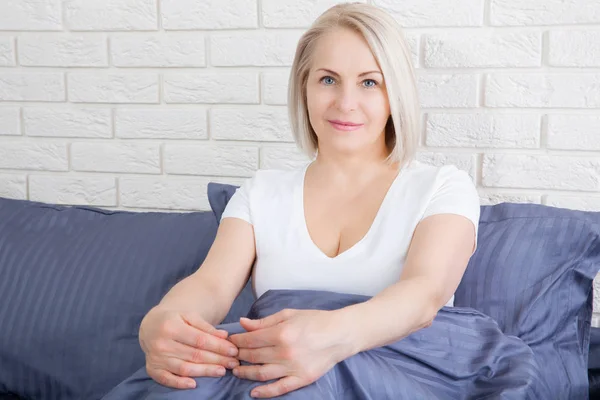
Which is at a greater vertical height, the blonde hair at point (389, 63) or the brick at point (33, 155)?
the blonde hair at point (389, 63)

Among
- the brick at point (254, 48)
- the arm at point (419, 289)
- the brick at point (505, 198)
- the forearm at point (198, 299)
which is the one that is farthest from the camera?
the brick at point (254, 48)

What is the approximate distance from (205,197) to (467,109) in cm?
74

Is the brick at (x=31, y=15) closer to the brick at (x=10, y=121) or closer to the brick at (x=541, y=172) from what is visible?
the brick at (x=10, y=121)

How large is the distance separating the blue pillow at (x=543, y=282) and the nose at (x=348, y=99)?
403mm

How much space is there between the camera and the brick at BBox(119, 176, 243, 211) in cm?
210

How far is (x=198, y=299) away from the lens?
1424 mm

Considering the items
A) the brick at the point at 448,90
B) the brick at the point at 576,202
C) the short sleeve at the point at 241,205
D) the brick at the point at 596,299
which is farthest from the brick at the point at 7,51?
the brick at the point at 596,299

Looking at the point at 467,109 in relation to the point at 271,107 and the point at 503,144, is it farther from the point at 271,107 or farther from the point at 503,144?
the point at 271,107

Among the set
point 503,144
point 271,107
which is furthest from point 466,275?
point 271,107

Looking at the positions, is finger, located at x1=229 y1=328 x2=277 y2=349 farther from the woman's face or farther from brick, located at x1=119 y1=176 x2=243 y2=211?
brick, located at x1=119 y1=176 x2=243 y2=211

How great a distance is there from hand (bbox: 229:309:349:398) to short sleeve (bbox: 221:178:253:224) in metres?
0.45

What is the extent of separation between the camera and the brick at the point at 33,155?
2199 mm

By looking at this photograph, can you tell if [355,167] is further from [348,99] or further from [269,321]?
[269,321]

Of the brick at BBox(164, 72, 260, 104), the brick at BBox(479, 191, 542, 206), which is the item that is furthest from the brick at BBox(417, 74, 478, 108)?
the brick at BBox(164, 72, 260, 104)
